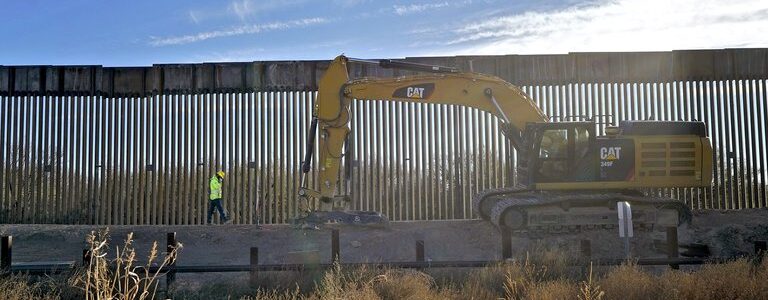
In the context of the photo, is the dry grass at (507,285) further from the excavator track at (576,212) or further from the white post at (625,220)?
the excavator track at (576,212)

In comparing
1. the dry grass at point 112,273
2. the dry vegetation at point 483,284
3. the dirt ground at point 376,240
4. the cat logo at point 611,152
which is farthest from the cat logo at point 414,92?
the dry grass at point 112,273

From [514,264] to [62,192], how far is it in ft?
46.0

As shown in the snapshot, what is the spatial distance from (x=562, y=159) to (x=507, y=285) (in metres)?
6.57

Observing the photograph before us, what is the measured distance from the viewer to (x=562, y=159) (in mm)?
14664

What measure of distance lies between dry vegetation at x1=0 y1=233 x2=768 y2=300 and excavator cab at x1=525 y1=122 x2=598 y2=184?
4.46 m

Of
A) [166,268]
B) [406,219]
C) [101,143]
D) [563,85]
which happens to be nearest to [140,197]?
[101,143]

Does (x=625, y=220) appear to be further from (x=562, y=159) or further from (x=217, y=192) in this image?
(x=217, y=192)

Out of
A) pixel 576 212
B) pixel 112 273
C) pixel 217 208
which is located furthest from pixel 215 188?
pixel 112 273

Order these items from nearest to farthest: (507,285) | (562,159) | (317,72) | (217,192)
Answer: (507,285) → (562,159) → (217,192) → (317,72)

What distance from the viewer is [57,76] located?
745 inches

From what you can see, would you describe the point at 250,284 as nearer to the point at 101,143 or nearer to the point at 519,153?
the point at 519,153

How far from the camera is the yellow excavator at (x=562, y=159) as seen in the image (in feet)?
47.1

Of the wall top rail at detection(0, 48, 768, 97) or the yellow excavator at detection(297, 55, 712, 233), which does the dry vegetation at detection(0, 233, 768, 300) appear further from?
the wall top rail at detection(0, 48, 768, 97)

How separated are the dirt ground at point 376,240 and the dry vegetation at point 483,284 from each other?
413 cm
